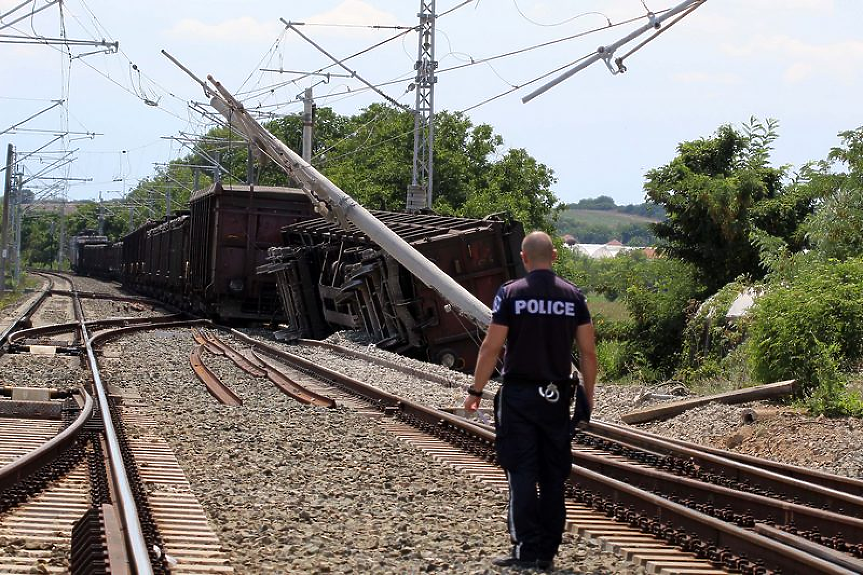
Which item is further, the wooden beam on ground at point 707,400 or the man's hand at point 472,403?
the wooden beam on ground at point 707,400

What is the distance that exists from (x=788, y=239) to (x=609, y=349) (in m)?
4.94

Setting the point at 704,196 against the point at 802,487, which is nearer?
the point at 802,487

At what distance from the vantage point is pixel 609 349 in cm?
2856

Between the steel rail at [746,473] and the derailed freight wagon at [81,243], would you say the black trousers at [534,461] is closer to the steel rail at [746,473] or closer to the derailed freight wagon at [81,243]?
the steel rail at [746,473]

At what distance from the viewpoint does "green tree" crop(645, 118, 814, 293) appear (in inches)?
1107

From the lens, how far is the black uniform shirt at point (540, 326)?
5766mm

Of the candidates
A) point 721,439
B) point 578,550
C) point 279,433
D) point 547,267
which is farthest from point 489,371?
point 721,439

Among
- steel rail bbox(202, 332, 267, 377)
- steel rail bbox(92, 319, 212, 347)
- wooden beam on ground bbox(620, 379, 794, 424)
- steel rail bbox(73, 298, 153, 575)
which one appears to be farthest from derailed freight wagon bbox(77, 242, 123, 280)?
steel rail bbox(73, 298, 153, 575)

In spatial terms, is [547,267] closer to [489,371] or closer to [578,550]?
[489,371]

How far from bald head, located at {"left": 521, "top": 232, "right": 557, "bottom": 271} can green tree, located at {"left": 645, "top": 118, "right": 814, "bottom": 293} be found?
869 inches

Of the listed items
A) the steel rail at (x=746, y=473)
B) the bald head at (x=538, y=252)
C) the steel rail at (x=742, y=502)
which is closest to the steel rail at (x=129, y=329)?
the steel rail at (x=746, y=473)

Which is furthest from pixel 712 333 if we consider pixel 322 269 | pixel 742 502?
pixel 742 502

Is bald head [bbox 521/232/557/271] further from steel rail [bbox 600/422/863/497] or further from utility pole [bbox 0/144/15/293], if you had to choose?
utility pole [bbox 0/144/15/293]

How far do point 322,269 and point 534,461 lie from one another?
20.4 metres
